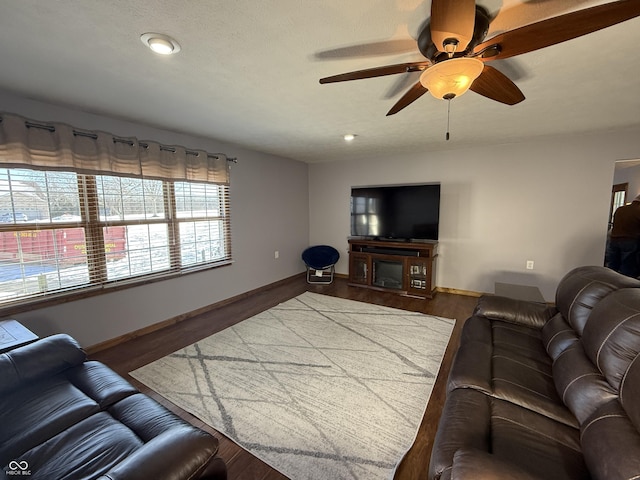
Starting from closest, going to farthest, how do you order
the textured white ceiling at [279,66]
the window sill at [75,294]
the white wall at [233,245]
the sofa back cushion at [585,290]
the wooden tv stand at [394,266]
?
the textured white ceiling at [279,66] → the sofa back cushion at [585,290] → the window sill at [75,294] → the white wall at [233,245] → the wooden tv stand at [394,266]

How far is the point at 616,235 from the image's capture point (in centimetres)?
362

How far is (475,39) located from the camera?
127 cm

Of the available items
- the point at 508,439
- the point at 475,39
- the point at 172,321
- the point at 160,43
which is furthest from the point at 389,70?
the point at 172,321

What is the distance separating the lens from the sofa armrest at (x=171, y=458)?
878 millimetres

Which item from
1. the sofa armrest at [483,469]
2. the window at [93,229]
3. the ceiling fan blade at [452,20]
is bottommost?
the sofa armrest at [483,469]

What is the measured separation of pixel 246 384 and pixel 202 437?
1.16 m

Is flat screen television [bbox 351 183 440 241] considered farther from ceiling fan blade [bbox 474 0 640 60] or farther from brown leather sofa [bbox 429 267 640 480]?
ceiling fan blade [bbox 474 0 640 60]

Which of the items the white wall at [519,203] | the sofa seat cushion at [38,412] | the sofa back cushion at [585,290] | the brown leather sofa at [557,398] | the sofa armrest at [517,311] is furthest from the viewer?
the white wall at [519,203]

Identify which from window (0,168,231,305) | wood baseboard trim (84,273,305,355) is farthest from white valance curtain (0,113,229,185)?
wood baseboard trim (84,273,305,355)

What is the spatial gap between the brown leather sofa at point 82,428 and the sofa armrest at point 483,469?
0.88 metres

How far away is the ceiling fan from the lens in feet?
3.22

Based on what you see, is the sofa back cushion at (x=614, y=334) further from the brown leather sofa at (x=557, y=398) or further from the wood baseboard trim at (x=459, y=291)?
the wood baseboard trim at (x=459, y=291)

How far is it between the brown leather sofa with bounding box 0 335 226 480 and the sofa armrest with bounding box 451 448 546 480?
875mm

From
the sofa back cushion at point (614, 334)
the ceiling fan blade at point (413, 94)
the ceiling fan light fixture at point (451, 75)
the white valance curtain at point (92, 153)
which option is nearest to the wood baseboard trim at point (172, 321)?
the white valance curtain at point (92, 153)
